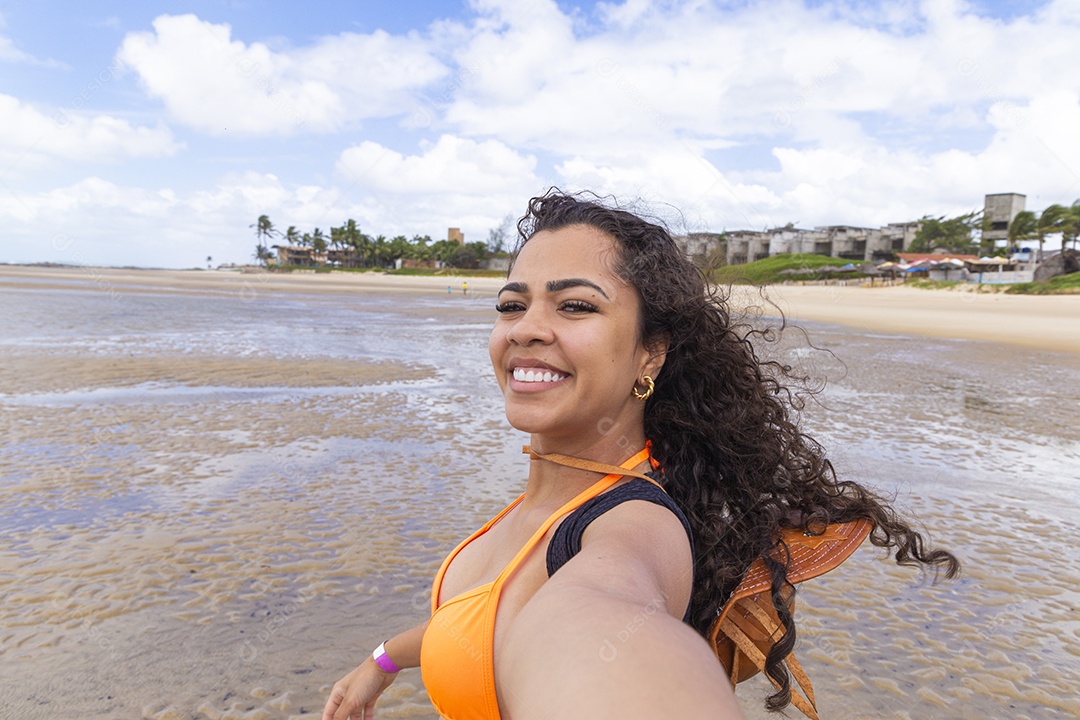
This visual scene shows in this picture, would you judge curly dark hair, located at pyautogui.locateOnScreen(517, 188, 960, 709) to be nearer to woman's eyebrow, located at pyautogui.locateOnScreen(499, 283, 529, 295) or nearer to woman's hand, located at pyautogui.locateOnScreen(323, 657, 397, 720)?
woman's eyebrow, located at pyautogui.locateOnScreen(499, 283, 529, 295)

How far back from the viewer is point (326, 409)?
985 cm

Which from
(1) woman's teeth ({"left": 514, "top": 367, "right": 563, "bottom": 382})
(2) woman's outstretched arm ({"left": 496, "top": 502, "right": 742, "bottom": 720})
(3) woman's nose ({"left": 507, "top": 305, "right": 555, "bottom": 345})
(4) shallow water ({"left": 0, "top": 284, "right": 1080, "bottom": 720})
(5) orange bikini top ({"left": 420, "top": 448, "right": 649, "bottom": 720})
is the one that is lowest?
(4) shallow water ({"left": 0, "top": 284, "right": 1080, "bottom": 720})

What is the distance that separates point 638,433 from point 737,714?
1094mm

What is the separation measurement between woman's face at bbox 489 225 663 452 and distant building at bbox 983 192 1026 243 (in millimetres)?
84016

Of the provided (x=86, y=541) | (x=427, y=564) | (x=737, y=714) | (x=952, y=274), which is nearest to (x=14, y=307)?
(x=86, y=541)

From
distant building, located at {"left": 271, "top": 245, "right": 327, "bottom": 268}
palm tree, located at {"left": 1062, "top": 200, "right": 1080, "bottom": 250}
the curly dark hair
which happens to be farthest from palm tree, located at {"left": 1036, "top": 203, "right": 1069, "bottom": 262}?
distant building, located at {"left": 271, "top": 245, "right": 327, "bottom": 268}

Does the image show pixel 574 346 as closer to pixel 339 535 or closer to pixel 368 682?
pixel 368 682

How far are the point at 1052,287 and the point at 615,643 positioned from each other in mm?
45638

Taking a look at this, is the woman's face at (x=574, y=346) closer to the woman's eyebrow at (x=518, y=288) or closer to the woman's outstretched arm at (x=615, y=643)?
the woman's eyebrow at (x=518, y=288)

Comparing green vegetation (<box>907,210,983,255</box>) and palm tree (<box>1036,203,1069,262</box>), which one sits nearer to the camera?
palm tree (<box>1036,203,1069,262</box>)

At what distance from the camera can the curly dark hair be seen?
177 centimetres

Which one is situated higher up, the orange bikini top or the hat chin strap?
the hat chin strap

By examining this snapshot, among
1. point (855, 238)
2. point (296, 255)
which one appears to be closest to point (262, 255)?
point (296, 255)

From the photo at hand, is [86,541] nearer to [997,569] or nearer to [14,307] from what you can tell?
[997,569]
